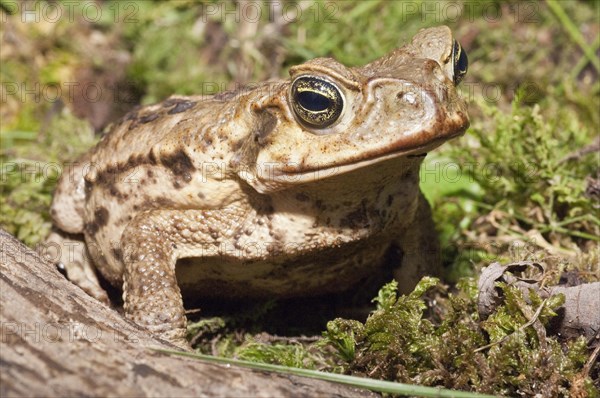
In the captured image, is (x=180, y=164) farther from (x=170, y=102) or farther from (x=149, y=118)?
(x=170, y=102)

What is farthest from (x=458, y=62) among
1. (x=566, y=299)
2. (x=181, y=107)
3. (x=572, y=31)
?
(x=572, y=31)

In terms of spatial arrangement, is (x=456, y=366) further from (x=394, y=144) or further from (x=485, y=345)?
(x=394, y=144)

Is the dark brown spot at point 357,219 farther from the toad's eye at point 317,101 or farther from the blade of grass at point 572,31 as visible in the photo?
the blade of grass at point 572,31

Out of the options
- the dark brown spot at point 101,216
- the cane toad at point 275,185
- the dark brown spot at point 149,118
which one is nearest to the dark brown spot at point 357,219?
the cane toad at point 275,185

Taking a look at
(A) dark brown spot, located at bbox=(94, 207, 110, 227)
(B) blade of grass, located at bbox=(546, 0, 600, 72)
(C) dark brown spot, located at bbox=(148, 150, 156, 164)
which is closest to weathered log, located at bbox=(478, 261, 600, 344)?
(C) dark brown spot, located at bbox=(148, 150, 156, 164)

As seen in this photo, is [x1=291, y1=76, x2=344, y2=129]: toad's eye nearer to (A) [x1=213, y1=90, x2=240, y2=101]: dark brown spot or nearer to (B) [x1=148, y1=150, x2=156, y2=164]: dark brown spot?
(A) [x1=213, y1=90, x2=240, y2=101]: dark brown spot
